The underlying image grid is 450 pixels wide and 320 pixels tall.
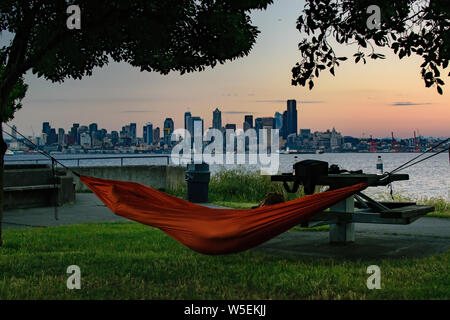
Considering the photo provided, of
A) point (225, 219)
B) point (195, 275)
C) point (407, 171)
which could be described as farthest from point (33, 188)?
point (407, 171)

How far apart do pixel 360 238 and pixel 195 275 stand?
3.17 metres

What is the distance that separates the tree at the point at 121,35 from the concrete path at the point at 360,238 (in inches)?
114

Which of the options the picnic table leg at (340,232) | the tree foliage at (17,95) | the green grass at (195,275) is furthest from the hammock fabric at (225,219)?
the tree foliage at (17,95)

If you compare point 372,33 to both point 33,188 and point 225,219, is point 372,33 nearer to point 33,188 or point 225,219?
point 225,219

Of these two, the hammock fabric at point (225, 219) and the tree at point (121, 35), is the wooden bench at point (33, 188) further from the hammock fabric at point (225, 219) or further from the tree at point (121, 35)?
the hammock fabric at point (225, 219)

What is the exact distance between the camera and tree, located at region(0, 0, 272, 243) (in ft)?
21.5

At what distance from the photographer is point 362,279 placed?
493 centimetres

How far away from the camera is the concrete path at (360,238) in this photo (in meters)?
6.46

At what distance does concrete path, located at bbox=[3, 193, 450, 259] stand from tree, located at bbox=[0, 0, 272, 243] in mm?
2897

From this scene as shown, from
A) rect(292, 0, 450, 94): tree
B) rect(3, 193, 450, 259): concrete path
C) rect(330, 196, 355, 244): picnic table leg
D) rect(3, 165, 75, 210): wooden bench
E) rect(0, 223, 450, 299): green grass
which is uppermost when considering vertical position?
rect(292, 0, 450, 94): tree

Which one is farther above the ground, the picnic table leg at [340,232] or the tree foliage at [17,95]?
the tree foliage at [17,95]

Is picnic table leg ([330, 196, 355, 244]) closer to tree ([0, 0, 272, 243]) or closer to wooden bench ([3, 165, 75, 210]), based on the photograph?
tree ([0, 0, 272, 243])

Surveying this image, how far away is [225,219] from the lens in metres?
4.81

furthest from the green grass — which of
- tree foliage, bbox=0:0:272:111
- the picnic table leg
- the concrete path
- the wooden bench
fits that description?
the wooden bench
